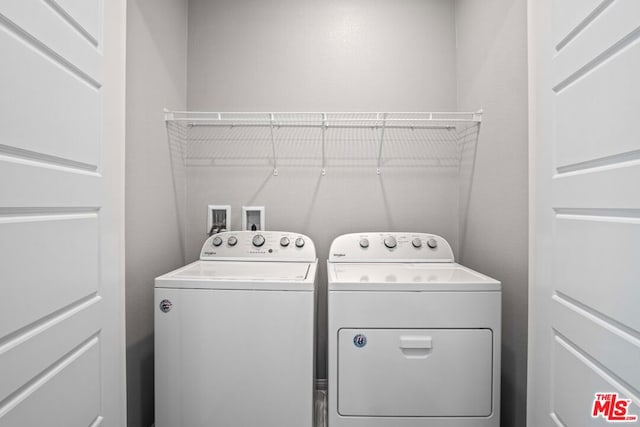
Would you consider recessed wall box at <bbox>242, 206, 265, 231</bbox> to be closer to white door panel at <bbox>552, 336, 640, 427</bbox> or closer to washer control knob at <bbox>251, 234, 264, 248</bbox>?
washer control knob at <bbox>251, 234, 264, 248</bbox>

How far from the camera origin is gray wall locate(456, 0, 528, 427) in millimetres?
1243

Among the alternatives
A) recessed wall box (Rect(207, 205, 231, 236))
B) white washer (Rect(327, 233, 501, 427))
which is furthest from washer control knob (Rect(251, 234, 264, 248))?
white washer (Rect(327, 233, 501, 427))

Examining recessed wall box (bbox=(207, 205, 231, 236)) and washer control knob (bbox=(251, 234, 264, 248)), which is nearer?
washer control knob (bbox=(251, 234, 264, 248))

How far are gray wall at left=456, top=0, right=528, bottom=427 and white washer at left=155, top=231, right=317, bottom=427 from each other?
3.11ft

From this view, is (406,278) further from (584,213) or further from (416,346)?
(584,213)

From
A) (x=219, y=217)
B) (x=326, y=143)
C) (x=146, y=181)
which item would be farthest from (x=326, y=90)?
(x=146, y=181)

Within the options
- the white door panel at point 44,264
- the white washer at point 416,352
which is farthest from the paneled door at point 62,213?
the white washer at point 416,352

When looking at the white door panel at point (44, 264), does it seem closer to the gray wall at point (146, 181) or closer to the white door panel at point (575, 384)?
the gray wall at point (146, 181)

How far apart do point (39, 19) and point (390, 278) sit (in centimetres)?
145

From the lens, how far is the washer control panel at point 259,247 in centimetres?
164

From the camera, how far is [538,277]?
107cm

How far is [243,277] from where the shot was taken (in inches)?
47.8

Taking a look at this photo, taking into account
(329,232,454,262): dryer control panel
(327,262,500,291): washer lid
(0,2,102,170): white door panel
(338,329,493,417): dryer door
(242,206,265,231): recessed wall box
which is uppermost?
(0,2,102,170): white door panel

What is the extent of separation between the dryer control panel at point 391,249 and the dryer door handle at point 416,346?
1.81ft
